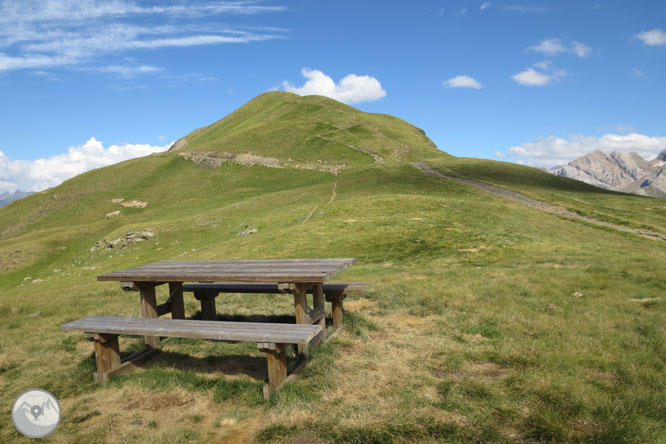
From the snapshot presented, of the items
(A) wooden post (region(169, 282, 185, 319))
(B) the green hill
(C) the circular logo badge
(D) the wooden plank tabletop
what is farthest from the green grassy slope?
(C) the circular logo badge

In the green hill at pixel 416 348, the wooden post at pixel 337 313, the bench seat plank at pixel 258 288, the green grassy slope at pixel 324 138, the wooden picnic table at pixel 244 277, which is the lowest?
the green hill at pixel 416 348

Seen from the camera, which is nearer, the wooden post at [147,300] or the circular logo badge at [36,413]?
the circular logo badge at [36,413]

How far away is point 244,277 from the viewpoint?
721 centimetres

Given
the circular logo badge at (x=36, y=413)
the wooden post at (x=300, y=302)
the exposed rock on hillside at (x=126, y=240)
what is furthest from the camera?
the exposed rock on hillside at (x=126, y=240)

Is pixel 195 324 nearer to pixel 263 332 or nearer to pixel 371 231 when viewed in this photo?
pixel 263 332

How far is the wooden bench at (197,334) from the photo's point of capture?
19.0 feet

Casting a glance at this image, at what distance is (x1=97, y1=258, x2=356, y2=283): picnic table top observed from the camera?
22.9ft

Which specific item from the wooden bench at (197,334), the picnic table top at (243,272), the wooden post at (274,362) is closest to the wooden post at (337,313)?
the picnic table top at (243,272)

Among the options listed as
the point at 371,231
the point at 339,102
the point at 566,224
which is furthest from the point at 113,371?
the point at 339,102

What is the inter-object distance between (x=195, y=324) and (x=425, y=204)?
2415 cm

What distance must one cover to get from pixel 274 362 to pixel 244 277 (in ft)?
6.46

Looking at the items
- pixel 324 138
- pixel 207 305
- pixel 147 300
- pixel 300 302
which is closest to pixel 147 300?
pixel 147 300

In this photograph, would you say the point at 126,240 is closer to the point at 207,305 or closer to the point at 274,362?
the point at 207,305

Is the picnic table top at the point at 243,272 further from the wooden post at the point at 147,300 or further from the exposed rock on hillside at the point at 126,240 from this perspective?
the exposed rock on hillside at the point at 126,240
